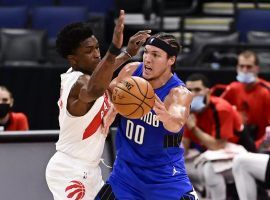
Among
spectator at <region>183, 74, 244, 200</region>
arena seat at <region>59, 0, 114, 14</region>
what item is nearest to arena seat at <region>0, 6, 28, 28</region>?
arena seat at <region>59, 0, 114, 14</region>

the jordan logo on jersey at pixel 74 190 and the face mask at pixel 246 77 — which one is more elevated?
the jordan logo on jersey at pixel 74 190

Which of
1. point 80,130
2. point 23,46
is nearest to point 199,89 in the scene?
point 80,130

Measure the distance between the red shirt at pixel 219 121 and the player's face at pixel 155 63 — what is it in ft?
10.5

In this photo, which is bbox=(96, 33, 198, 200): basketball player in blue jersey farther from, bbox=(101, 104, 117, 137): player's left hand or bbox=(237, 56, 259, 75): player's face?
bbox=(237, 56, 259, 75): player's face

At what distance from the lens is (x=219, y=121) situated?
29.6 ft

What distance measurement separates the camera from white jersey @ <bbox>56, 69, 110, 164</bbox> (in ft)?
18.4

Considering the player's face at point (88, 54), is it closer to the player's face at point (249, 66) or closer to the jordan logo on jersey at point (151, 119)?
the jordan logo on jersey at point (151, 119)

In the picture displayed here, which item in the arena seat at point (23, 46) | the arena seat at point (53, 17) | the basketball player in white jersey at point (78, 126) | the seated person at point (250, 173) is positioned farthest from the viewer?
the arena seat at point (53, 17)

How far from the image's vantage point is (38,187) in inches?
277

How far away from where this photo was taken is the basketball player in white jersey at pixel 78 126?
5.57 m

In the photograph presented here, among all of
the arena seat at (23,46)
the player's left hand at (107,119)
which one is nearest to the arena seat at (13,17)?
the arena seat at (23,46)

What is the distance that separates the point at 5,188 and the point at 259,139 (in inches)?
139

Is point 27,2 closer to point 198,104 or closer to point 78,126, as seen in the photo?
point 198,104

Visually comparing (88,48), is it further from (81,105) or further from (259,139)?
(259,139)
